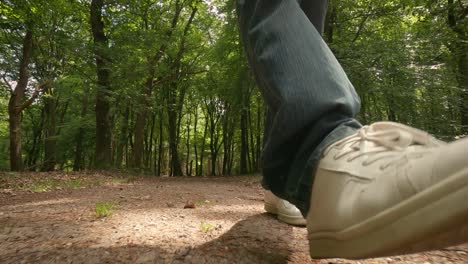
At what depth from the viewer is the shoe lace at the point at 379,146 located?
78 cm

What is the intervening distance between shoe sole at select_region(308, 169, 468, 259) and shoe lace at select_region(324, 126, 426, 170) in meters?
0.13

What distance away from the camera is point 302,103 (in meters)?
0.90

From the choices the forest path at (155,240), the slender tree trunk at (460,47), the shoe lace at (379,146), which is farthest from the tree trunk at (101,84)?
the shoe lace at (379,146)

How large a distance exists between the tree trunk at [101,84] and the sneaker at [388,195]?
8.87 m

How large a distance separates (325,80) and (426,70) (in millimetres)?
7036

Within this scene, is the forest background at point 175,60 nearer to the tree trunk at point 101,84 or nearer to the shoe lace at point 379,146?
the tree trunk at point 101,84

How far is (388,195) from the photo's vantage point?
720mm

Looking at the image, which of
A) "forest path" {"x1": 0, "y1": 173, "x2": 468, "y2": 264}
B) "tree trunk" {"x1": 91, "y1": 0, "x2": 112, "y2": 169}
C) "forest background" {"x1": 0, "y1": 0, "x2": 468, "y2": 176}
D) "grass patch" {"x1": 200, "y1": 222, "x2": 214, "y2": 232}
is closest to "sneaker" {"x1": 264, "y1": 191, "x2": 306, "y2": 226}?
"forest path" {"x1": 0, "y1": 173, "x2": 468, "y2": 264}

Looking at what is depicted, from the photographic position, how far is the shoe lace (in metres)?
0.78

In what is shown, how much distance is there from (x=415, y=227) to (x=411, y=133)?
0.25 m

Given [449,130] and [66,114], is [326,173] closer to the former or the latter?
[449,130]

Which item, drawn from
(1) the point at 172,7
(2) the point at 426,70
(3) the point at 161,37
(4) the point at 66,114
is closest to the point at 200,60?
(1) the point at 172,7

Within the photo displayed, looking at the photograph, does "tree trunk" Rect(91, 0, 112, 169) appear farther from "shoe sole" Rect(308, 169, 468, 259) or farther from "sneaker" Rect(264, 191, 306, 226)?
"shoe sole" Rect(308, 169, 468, 259)

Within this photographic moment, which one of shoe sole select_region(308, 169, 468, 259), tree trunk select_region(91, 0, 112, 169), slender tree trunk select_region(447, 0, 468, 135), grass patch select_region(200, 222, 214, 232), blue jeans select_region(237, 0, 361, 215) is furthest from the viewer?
tree trunk select_region(91, 0, 112, 169)
